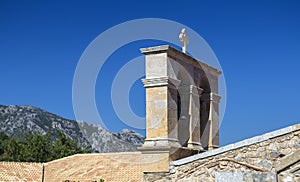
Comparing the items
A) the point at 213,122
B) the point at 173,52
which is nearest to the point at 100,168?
the point at 213,122

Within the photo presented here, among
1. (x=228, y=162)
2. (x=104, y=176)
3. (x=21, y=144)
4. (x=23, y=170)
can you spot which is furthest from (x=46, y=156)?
(x=228, y=162)

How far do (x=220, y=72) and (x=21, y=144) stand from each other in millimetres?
17932

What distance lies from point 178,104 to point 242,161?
2.18 meters

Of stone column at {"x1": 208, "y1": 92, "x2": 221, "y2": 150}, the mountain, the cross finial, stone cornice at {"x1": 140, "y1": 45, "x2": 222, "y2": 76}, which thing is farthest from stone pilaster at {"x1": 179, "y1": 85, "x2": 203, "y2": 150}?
the mountain

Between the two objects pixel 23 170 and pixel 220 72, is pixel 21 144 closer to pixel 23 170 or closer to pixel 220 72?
pixel 23 170

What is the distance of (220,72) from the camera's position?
36.6 ft

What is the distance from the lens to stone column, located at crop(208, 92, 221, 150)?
10.6m

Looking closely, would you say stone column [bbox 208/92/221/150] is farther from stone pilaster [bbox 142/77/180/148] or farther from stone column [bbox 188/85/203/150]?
stone pilaster [bbox 142/77/180/148]

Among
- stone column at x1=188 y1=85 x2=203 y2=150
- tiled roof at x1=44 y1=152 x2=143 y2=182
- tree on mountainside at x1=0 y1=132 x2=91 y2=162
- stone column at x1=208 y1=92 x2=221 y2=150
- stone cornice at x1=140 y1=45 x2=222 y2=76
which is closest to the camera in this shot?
stone cornice at x1=140 y1=45 x2=222 y2=76

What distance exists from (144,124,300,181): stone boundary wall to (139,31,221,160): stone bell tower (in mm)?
421

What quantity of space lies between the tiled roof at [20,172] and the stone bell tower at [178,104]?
3432 millimetres

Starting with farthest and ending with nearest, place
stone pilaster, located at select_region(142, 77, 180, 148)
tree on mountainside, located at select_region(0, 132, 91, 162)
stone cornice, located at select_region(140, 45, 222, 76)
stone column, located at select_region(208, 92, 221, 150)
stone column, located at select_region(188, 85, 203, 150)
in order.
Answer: tree on mountainside, located at select_region(0, 132, 91, 162) → stone column, located at select_region(208, 92, 221, 150) → stone column, located at select_region(188, 85, 203, 150) → stone cornice, located at select_region(140, 45, 222, 76) → stone pilaster, located at select_region(142, 77, 180, 148)

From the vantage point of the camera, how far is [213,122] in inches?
420

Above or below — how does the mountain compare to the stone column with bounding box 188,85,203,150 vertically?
above
